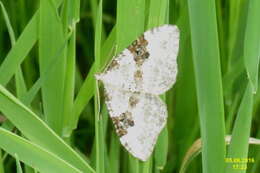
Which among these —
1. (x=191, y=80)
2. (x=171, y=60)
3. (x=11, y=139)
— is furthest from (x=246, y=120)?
(x=191, y=80)

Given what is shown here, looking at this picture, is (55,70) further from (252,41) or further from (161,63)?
(252,41)

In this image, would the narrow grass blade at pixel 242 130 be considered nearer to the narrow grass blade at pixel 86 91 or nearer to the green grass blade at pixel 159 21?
the green grass blade at pixel 159 21

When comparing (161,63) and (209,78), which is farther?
(161,63)

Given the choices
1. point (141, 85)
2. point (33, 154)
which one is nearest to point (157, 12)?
point (141, 85)

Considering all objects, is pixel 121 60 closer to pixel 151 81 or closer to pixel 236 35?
pixel 151 81

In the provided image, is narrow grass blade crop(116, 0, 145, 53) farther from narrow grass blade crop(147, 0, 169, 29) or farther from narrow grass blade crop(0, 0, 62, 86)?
narrow grass blade crop(0, 0, 62, 86)

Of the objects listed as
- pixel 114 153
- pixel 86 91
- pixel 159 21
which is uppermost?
pixel 159 21

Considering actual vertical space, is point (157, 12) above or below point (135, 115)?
above
